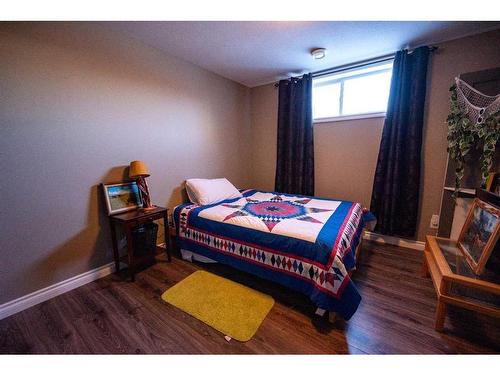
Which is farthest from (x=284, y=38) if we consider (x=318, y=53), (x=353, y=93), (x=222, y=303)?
(x=222, y=303)

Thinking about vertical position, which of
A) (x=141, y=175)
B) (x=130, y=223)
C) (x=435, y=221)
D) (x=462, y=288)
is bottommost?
(x=462, y=288)

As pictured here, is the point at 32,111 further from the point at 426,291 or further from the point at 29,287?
the point at 426,291

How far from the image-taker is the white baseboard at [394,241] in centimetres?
245

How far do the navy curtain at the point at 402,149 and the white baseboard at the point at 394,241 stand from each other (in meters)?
0.11

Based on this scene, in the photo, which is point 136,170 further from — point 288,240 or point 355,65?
point 355,65

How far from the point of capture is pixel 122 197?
6.58 ft

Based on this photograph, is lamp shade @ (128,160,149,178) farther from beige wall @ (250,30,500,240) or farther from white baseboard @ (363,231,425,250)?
white baseboard @ (363,231,425,250)

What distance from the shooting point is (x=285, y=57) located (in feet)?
8.11

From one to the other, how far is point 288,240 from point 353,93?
2.34 metres

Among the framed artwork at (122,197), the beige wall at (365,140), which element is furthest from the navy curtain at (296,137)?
the framed artwork at (122,197)

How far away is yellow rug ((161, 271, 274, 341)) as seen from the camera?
4.53ft

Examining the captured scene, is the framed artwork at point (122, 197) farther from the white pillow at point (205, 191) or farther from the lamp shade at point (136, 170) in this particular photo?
the white pillow at point (205, 191)

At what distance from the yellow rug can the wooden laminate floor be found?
0.17ft
